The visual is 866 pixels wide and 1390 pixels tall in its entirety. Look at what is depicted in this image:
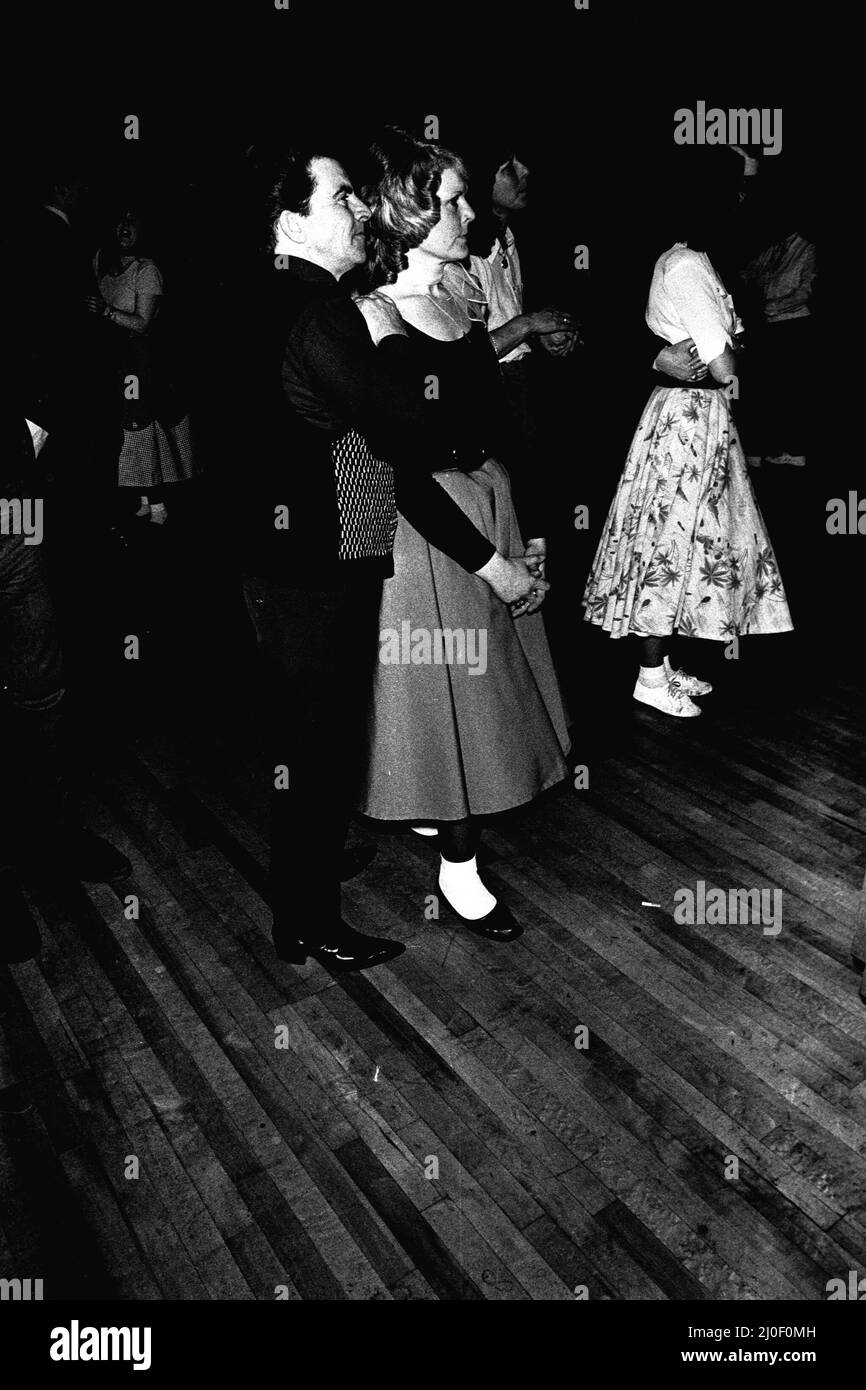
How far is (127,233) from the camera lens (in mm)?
4461

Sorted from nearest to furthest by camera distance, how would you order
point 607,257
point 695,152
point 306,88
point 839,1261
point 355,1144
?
point 839,1261, point 355,1144, point 695,152, point 306,88, point 607,257

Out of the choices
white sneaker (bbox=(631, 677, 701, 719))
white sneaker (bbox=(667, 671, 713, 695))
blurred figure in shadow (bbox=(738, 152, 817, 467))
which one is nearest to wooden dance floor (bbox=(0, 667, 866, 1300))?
white sneaker (bbox=(631, 677, 701, 719))

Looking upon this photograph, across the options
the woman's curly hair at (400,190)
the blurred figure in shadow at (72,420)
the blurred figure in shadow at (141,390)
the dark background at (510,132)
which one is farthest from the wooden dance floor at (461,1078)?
the blurred figure in shadow at (141,390)

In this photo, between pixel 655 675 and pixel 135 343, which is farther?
pixel 135 343

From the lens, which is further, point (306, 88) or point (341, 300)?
point (306, 88)

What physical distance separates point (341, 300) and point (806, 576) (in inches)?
132

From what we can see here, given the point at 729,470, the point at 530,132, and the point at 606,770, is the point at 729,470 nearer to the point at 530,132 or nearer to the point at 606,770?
the point at 606,770

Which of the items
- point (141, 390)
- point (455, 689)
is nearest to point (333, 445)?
point (455, 689)

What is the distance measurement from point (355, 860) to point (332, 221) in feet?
5.13

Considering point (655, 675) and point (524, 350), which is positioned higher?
point (524, 350)

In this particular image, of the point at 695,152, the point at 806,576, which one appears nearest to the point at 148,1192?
the point at 695,152

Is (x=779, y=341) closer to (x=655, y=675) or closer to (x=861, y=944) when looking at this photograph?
(x=655, y=675)

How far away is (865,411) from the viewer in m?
6.27

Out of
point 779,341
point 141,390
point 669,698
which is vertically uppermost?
point 779,341
